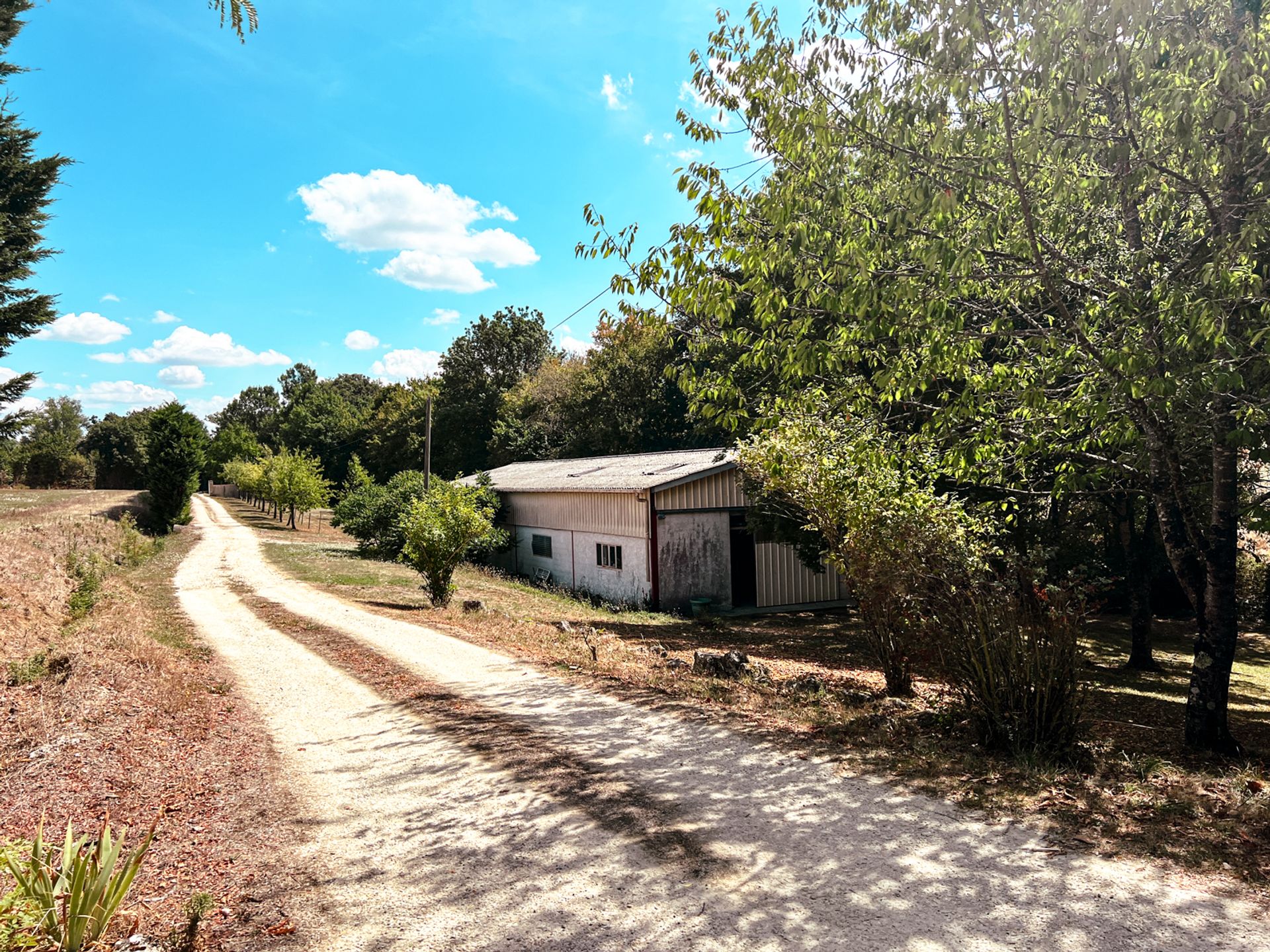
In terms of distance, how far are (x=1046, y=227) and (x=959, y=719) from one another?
16.1 feet

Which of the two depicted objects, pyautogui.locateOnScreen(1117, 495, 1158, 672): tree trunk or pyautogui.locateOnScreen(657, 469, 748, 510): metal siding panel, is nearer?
pyautogui.locateOnScreen(1117, 495, 1158, 672): tree trunk

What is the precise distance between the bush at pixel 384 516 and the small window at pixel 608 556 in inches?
356

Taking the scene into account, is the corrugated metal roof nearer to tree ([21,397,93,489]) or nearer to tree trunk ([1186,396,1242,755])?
tree trunk ([1186,396,1242,755])

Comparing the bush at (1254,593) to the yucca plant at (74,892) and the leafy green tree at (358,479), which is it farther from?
the leafy green tree at (358,479)

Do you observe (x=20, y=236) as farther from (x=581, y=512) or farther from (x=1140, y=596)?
(x=1140, y=596)

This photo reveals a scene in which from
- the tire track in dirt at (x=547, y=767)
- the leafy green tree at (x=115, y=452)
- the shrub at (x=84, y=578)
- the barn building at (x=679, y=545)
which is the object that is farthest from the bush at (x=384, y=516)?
the leafy green tree at (x=115, y=452)

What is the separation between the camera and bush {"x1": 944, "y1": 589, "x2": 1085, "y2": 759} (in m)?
6.47

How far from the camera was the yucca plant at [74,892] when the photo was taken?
351cm

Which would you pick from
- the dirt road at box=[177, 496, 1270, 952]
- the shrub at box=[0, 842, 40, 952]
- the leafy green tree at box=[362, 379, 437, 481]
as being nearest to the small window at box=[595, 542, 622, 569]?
the dirt road at box=[177, 496, 1270, 952]

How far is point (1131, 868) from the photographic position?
4.30m

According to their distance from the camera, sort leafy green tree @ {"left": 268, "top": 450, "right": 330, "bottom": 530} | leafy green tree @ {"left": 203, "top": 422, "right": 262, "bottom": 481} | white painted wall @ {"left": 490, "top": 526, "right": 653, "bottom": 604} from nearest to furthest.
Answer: white painted wall @ {"left": 490, "top": 526, "right": 653, "bottom": 604} < leafy green tree @ {"left": 268, "top": 450, "right": 330, "bottom": 530} < leafy green tree @ {"left": 203, "top": 422, "right": 262, "bottom": 481}

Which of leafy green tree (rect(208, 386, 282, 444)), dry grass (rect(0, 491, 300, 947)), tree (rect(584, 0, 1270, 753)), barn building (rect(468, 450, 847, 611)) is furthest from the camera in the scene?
leafy green tree (rect(208, 386, 282, 444))

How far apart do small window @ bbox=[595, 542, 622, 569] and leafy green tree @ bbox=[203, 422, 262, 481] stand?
6568cm

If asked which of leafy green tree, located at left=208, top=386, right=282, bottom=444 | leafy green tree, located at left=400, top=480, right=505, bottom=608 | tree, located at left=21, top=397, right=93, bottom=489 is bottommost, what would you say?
leafy green tree, located at left=400, top=480, right=505, bottom=608
